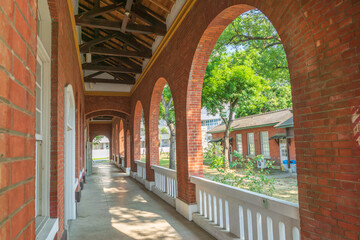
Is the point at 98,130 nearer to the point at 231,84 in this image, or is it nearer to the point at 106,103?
the point at 106,103

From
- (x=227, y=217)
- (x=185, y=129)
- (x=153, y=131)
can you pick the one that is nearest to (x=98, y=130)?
(x=153, y=131)

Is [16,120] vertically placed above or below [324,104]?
below

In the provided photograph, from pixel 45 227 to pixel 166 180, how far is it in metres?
4.80

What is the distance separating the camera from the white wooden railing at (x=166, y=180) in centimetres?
665

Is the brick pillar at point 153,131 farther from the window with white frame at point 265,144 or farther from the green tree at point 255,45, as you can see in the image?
the window with white frame at point 265,144

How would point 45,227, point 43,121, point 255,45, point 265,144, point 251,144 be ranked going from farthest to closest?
1. point 251,144
2. point 265,144
3. point 255,45
4. point 43,121
5. point 45,227

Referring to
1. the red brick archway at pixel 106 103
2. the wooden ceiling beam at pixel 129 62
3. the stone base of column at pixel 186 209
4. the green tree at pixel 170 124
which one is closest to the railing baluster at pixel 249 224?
the stone base of column at pixel 186 209

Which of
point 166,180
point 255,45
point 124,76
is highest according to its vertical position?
point 255,45

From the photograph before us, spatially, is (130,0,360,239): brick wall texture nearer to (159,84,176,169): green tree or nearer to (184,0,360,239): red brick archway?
(184,0,360,239): red brick archway

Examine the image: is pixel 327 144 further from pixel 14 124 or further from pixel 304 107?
pixel 14 124

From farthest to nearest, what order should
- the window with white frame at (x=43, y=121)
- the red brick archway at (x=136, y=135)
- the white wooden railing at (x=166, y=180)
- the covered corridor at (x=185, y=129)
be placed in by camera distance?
the red brick archway at (x=136, y=135) → the white wooden railing at (x=166, y=180) → the window with white frame at (x=43, y=121) → the covered corridor at (x=185, y=129)

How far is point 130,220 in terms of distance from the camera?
5.46 meters

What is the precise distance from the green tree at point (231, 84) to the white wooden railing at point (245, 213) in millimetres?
7016

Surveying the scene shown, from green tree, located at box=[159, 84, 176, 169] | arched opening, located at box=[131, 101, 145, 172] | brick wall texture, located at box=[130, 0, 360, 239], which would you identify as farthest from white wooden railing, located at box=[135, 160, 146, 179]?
brick wall texture, located at box=[130, 0, 360, 239]
